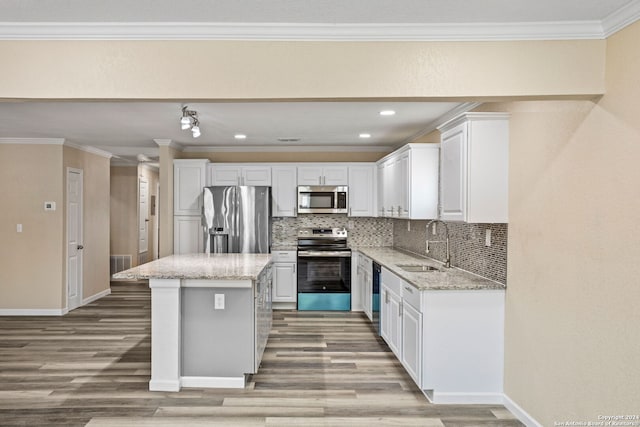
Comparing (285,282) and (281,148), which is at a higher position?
(281,148)

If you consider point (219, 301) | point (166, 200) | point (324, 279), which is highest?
point (166, 200)

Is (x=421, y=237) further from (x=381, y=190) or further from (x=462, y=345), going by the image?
(x=462, y=345)

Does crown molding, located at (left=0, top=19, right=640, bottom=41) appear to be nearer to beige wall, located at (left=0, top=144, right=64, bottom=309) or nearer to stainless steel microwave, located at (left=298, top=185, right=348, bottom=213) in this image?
stainless steel microwave, located at (left=298, top=185, right=348, bottom=213)

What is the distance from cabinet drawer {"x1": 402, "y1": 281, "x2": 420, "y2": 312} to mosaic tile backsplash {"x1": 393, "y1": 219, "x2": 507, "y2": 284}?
2.10ft

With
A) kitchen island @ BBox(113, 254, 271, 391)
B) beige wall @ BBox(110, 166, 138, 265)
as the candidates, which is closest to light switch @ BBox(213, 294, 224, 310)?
kitchen island @ BBox(113, 254, 271, 391)

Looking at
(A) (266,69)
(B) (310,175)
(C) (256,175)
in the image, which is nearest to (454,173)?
(A) (266,69)

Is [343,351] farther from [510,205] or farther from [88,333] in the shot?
[88,333]

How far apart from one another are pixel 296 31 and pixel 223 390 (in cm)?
276

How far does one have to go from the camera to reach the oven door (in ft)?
20.1

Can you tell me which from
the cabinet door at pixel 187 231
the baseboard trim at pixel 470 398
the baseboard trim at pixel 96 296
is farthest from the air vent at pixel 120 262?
the baseboard trim at pixel 470 398

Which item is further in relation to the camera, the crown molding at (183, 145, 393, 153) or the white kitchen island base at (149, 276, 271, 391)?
the crown molding at (183, 145, 393, 153)

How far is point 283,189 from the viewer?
6.44 m

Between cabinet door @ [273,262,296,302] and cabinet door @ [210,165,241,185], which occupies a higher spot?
→ cabinet door @ [210,165,241,185]

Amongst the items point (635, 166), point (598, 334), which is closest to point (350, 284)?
point (598, 334)
